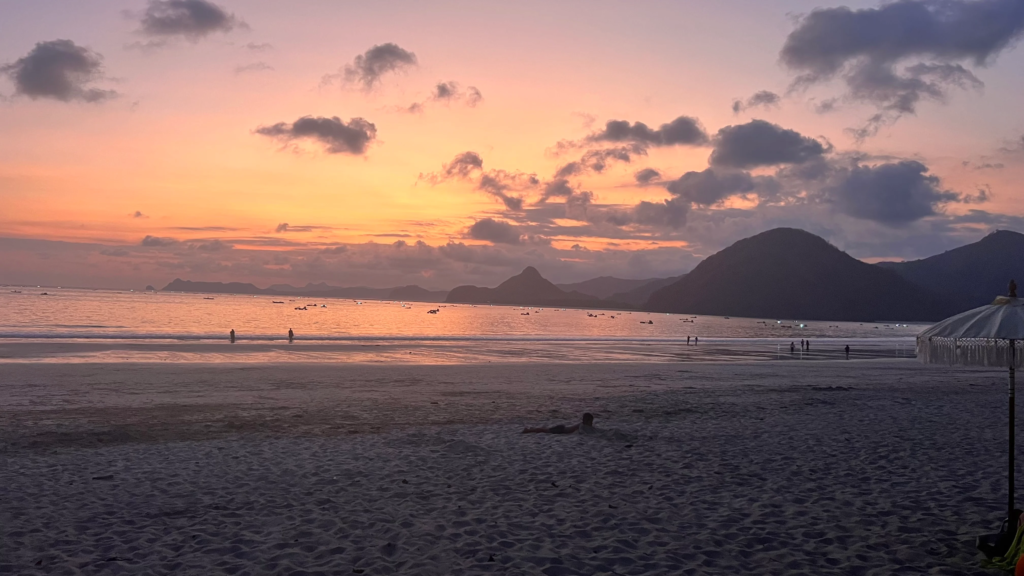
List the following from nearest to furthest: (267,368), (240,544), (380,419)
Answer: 1. (240,544)
2. (380,419)
3. (267,368)

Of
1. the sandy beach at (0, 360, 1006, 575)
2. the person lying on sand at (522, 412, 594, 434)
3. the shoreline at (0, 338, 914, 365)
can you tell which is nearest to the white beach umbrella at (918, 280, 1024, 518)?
the sandy beach at (0, 360, 1006, 575)

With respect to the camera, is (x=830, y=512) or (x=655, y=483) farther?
(x=655, y=483)

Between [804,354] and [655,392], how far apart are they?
3484cm

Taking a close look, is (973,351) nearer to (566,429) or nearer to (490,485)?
(490,485)

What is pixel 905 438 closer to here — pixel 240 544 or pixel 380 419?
pixel 380 419

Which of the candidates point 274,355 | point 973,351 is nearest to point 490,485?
point 973,351

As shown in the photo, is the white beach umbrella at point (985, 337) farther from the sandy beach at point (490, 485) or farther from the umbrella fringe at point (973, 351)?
the sandy beach at point (490, 485)

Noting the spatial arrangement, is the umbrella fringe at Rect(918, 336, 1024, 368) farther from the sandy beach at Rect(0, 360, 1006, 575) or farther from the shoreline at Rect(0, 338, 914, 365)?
the shoreline at Rect(0, 338, 914, 365)

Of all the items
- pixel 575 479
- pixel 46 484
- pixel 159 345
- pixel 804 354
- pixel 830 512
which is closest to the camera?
pixel 830 512

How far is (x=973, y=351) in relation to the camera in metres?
6.09

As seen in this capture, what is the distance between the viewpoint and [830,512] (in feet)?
27.3

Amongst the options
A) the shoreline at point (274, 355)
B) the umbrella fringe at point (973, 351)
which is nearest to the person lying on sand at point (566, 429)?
the umbrella fringe at point (973, 351)

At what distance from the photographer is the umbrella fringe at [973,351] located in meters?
5.87

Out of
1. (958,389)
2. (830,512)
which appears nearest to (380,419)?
(830,512)
